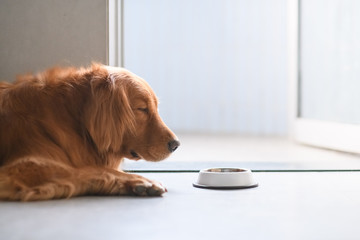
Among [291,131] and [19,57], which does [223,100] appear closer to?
[291,131]

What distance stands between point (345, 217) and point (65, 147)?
81 centimetres

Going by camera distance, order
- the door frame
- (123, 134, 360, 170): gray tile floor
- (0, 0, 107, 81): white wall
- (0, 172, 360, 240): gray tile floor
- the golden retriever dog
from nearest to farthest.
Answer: (0, 172, 360, 240): gray tile floor → the golden retriever dog → (0, 0, 107, 81): white wall → (123, 134, 360, 170): gray tile floor → the door frame

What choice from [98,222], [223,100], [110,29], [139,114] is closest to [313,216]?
[98,222]

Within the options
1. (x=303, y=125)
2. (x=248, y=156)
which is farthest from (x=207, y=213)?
(x=303, y=125)

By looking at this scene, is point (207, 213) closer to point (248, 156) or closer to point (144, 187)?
point (144, 187)

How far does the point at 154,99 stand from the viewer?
187cm

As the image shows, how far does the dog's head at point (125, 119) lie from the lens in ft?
5.67

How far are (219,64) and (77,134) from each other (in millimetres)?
2522

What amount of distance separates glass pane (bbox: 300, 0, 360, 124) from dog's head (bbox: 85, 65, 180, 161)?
1571 millimetres

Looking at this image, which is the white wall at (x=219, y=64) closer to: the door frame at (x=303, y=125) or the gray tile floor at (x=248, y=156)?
the gray tile floor at (x=248, y=156)

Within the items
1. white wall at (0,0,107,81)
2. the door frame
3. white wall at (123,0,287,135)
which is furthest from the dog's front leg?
white wall at (123,0,287,135)

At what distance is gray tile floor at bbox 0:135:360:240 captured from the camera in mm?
1167

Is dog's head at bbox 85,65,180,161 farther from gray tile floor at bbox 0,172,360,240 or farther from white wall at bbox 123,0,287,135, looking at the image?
white wall at bbox 123,0,287,135

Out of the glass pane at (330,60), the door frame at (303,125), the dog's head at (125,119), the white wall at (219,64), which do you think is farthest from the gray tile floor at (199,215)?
the white wall at (219,64)
